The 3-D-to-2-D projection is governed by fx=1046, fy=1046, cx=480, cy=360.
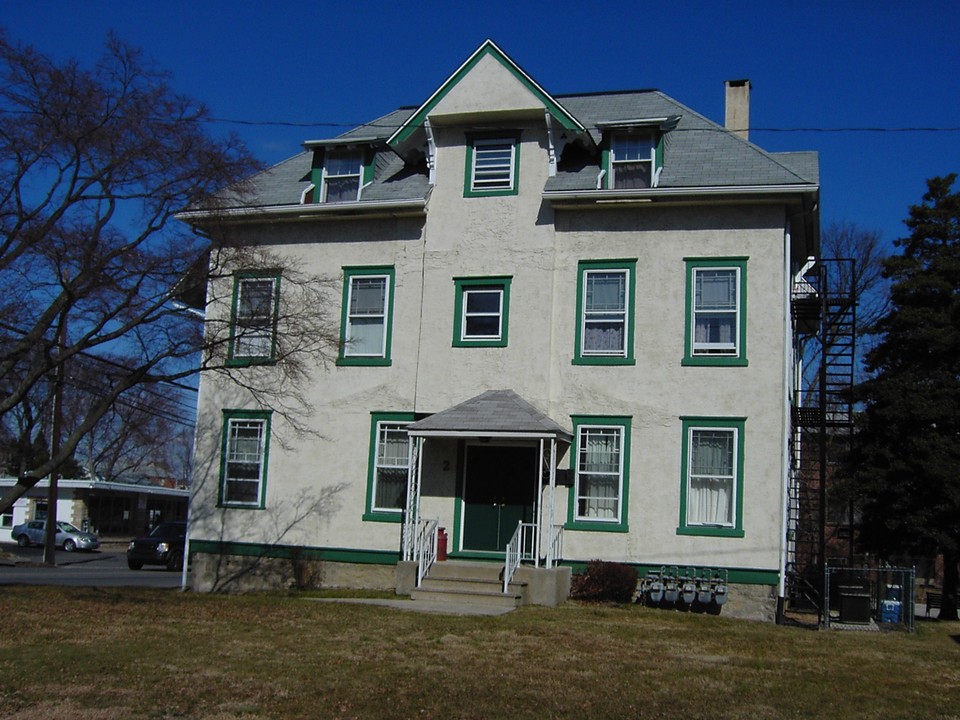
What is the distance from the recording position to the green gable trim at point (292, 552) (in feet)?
67.6

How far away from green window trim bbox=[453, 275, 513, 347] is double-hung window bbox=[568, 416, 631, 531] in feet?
7.44

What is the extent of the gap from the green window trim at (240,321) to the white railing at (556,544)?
6.14m

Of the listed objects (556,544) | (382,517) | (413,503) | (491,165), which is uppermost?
(491,165)

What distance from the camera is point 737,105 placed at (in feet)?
77.8

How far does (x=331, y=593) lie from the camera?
64.7 ft

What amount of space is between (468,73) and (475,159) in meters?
1.71

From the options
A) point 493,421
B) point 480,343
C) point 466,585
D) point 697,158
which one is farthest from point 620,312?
point 466,585

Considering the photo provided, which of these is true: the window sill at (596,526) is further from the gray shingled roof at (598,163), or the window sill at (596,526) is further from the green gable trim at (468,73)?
the green gable trim at (468,73)

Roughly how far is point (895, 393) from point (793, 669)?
43.7 feet

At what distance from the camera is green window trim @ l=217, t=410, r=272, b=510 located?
71.3 ft

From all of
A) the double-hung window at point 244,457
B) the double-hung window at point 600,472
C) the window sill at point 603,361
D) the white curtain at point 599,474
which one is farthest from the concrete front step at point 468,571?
the double-hung window at point 244,457

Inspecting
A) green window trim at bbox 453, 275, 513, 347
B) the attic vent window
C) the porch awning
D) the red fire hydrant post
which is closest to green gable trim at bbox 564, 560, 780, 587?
the porch awning

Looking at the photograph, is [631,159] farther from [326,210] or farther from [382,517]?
[382,517]

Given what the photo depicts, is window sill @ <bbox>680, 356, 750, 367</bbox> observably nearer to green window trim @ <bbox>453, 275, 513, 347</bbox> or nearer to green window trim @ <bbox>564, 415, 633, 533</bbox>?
green window trim @ <bbox>564, 415, 633, 533</bbox>
